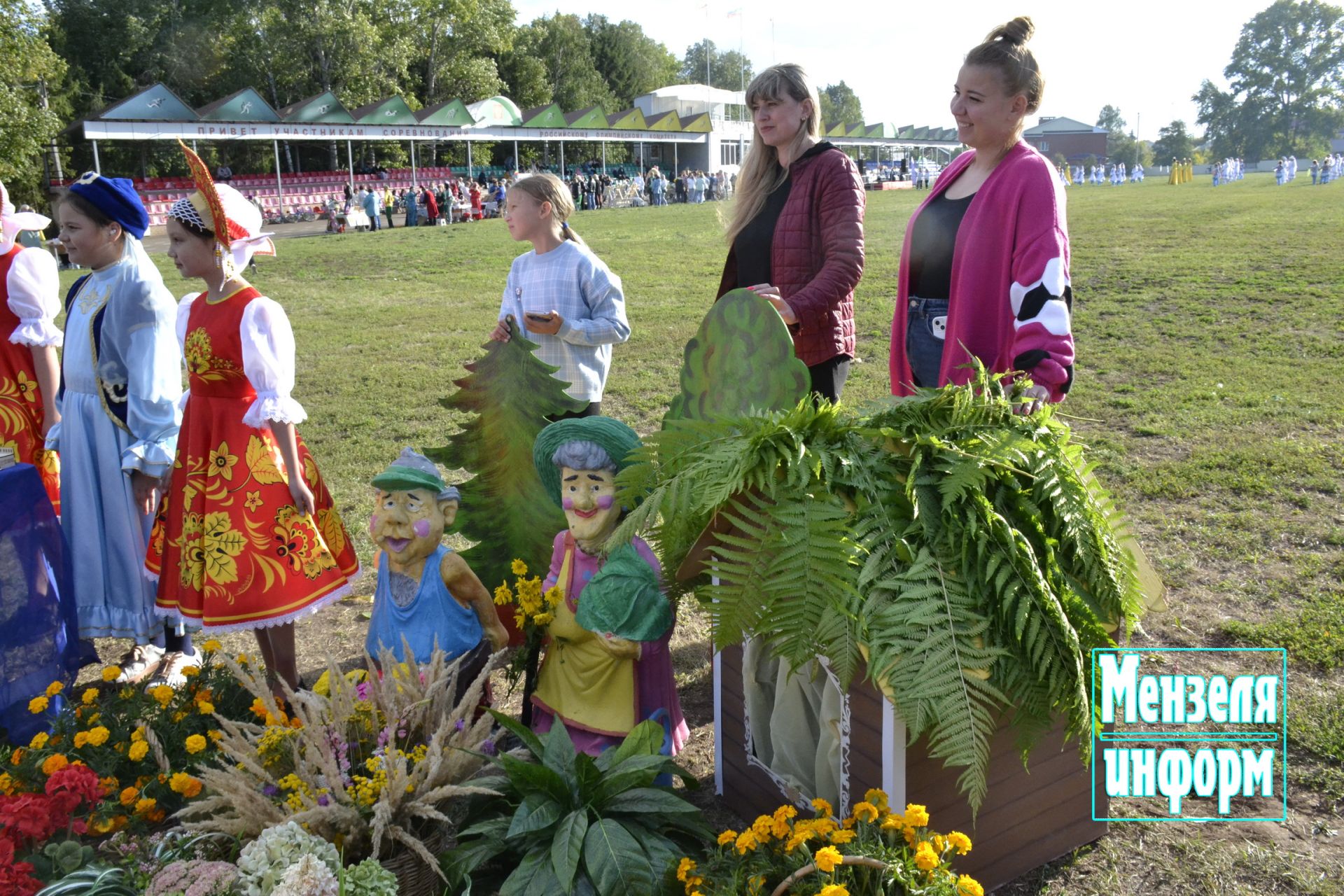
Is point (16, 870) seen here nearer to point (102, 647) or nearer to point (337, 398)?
point (102, 647)

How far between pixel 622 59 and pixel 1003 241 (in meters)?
78.4

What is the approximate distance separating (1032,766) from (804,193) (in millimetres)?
1926

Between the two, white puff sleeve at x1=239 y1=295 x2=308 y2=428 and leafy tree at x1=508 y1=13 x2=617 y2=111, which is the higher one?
leafy tree at x1=508 y1=13 x2=617 y2=111

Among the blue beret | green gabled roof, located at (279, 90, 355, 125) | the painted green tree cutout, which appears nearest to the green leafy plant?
the painted green tree cutout

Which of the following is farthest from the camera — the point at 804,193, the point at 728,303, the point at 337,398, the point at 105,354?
the point at 337,398

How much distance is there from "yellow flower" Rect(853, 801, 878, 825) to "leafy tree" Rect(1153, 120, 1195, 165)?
115436 millimetres

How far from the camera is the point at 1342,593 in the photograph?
420 cm

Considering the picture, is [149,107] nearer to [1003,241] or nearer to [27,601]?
[27,601]

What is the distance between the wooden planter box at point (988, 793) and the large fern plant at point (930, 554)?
22cm

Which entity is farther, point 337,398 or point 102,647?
point 337,398

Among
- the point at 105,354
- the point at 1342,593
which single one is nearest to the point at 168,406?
the point at 105,354

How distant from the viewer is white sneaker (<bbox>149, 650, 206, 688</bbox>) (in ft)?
12.8

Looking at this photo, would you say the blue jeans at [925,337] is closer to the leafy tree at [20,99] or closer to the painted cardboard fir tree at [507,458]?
the painted cardboard fir tree at [507,458]

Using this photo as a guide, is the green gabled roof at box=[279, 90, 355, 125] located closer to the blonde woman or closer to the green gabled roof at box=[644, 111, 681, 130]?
the green gabled roof at box=[644, 111, 681, 130]
